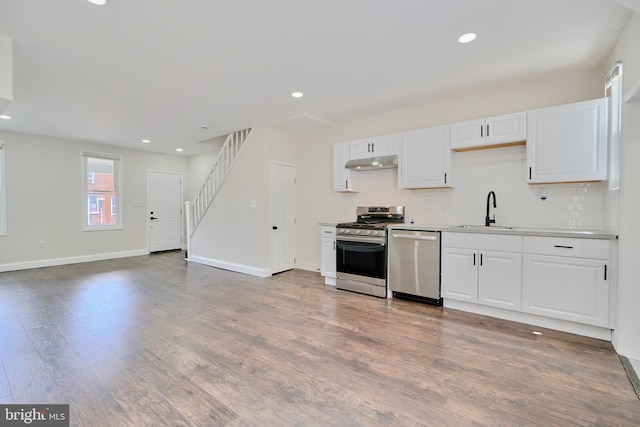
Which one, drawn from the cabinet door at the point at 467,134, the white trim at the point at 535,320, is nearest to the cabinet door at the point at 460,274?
the white trim at the point at 535,320

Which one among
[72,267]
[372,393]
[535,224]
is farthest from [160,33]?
[72,267]

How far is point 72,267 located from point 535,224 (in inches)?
311

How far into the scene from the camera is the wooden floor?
1.76 meters

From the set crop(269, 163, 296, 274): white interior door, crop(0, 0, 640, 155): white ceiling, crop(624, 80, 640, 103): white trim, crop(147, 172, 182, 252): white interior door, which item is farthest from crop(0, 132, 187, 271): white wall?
crop(624, 80, 640, 103): white trim

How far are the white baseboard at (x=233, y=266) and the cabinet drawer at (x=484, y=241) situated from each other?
3.01m

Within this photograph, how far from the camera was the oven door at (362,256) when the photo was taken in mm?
3951

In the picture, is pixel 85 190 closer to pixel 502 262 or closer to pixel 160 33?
pixel 160 33

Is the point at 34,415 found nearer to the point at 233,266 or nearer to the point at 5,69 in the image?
the point at 5,69

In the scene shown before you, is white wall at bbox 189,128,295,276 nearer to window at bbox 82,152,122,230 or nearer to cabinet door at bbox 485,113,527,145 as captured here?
window at bbox 82,152,122,230

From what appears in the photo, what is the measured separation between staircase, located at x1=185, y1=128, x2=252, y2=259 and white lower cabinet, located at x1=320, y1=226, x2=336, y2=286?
2333 millimetres

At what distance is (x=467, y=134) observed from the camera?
3.60 meters

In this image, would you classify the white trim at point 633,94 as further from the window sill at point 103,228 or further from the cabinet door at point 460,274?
the window sill at point 103,228

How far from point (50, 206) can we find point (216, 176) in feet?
11.1

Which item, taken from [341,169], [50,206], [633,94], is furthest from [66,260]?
[633,94]
